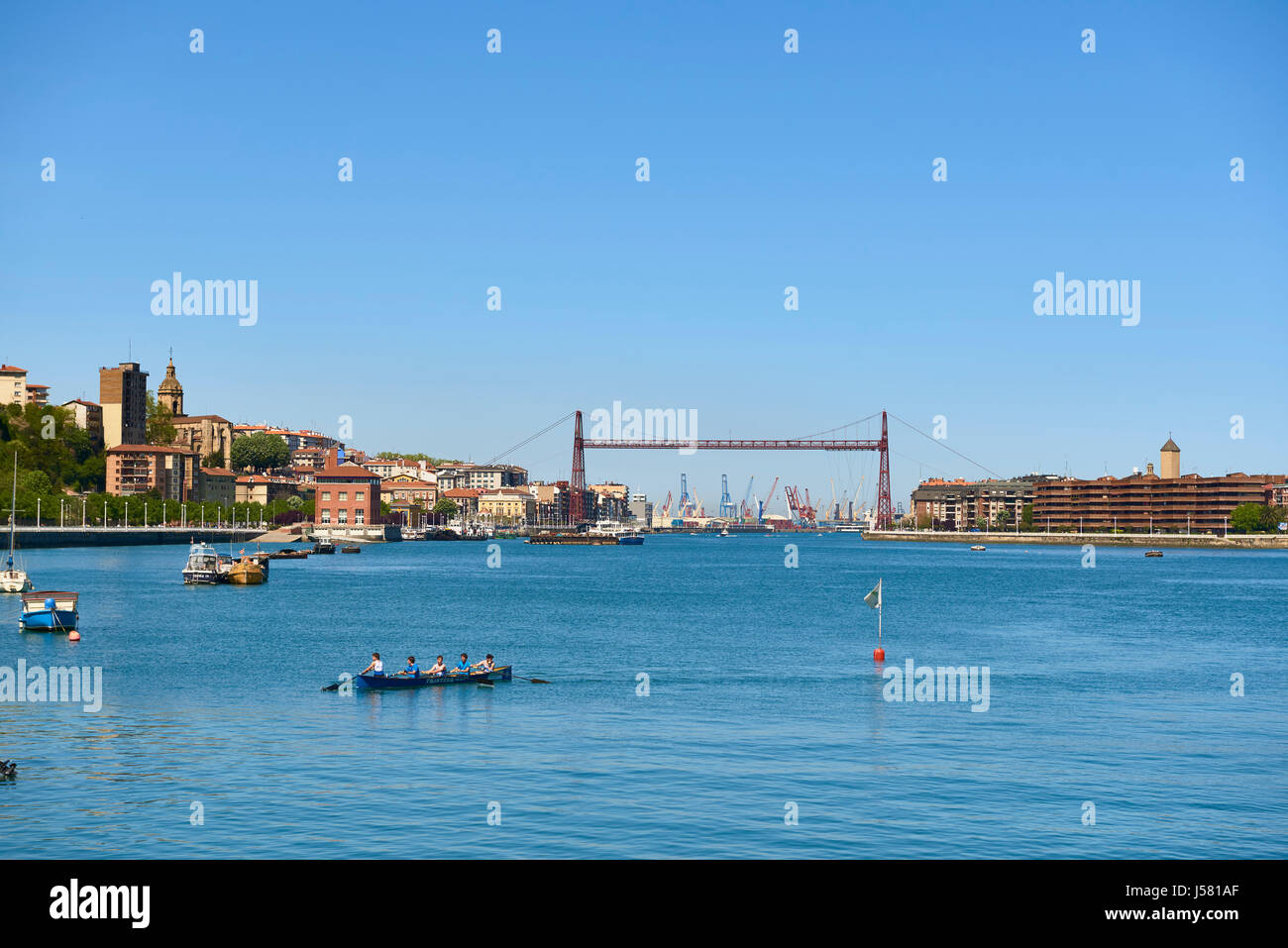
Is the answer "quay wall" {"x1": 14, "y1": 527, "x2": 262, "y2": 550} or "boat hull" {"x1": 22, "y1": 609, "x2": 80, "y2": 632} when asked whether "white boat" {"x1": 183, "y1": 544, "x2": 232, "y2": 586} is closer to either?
"boat hull" {"x1": 22, "y1": 609, "x2": 80, "y2": 632}

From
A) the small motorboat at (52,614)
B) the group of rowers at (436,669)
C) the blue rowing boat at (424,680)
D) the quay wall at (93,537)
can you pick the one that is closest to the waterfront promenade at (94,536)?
the quay wall at (93,537)

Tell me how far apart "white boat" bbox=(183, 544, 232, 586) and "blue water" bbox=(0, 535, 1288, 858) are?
2876 cm

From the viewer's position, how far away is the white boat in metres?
96.2

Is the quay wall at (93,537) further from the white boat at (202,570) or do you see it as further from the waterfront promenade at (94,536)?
the white boat at (202,570)

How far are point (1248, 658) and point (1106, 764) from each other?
29.7 metres

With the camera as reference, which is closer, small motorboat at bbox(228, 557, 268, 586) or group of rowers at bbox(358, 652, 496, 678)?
group of rowers at bbox(358, 652, 496, 678)

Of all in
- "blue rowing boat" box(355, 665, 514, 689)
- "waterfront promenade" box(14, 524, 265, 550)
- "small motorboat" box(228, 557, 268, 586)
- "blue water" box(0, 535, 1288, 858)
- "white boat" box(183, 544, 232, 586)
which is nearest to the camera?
"blue water" box(0, 535, 1288, 858)

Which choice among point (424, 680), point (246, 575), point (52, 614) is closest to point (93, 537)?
point (246, 575)

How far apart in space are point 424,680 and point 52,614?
27.6 meters

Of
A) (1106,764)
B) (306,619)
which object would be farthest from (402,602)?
(1106,764)

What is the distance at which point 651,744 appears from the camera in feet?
97.7

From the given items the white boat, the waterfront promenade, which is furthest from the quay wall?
the white boat

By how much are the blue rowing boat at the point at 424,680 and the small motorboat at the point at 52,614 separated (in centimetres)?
2558
